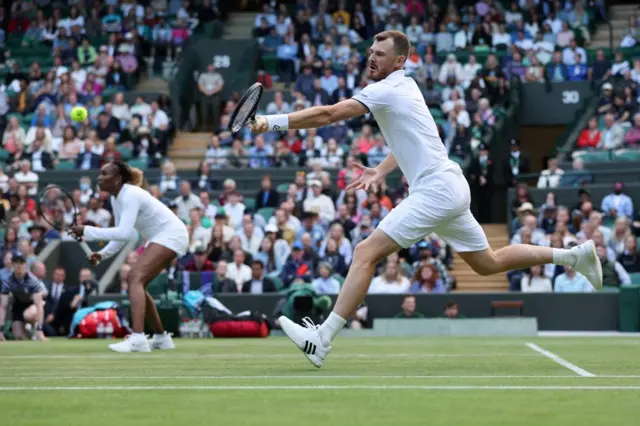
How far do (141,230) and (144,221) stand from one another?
16cm

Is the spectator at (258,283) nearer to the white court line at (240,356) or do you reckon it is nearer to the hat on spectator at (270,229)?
the hat on spectator at (270,229)

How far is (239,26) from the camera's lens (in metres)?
33.2

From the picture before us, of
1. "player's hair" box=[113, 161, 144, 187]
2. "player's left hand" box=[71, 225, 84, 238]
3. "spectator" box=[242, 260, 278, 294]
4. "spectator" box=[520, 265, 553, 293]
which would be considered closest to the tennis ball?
"spectator" box=[242, 260, 278, 294]

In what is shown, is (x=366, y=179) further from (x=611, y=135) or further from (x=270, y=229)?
(x=611, y=135)

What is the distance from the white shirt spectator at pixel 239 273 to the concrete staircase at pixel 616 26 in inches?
514

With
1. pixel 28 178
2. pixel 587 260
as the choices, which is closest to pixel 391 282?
pixel 28 178

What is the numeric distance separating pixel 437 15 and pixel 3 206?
12198 mm

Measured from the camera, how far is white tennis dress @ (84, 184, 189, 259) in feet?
38.8

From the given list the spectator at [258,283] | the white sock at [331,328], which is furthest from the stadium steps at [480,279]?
the white sock at [331,328]

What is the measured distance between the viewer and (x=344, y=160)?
23.5 metres

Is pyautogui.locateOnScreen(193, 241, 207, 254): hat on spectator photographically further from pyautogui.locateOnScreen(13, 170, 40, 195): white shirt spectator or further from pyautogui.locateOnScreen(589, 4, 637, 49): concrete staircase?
pyautogui.locateOnScreen(589, 4, 637, 49): concrete staircase

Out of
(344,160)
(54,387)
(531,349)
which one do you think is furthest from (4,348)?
(344,160)

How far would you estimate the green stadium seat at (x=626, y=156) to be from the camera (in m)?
21.7

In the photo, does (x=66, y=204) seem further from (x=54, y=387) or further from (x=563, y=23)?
(x=54, y=387)
